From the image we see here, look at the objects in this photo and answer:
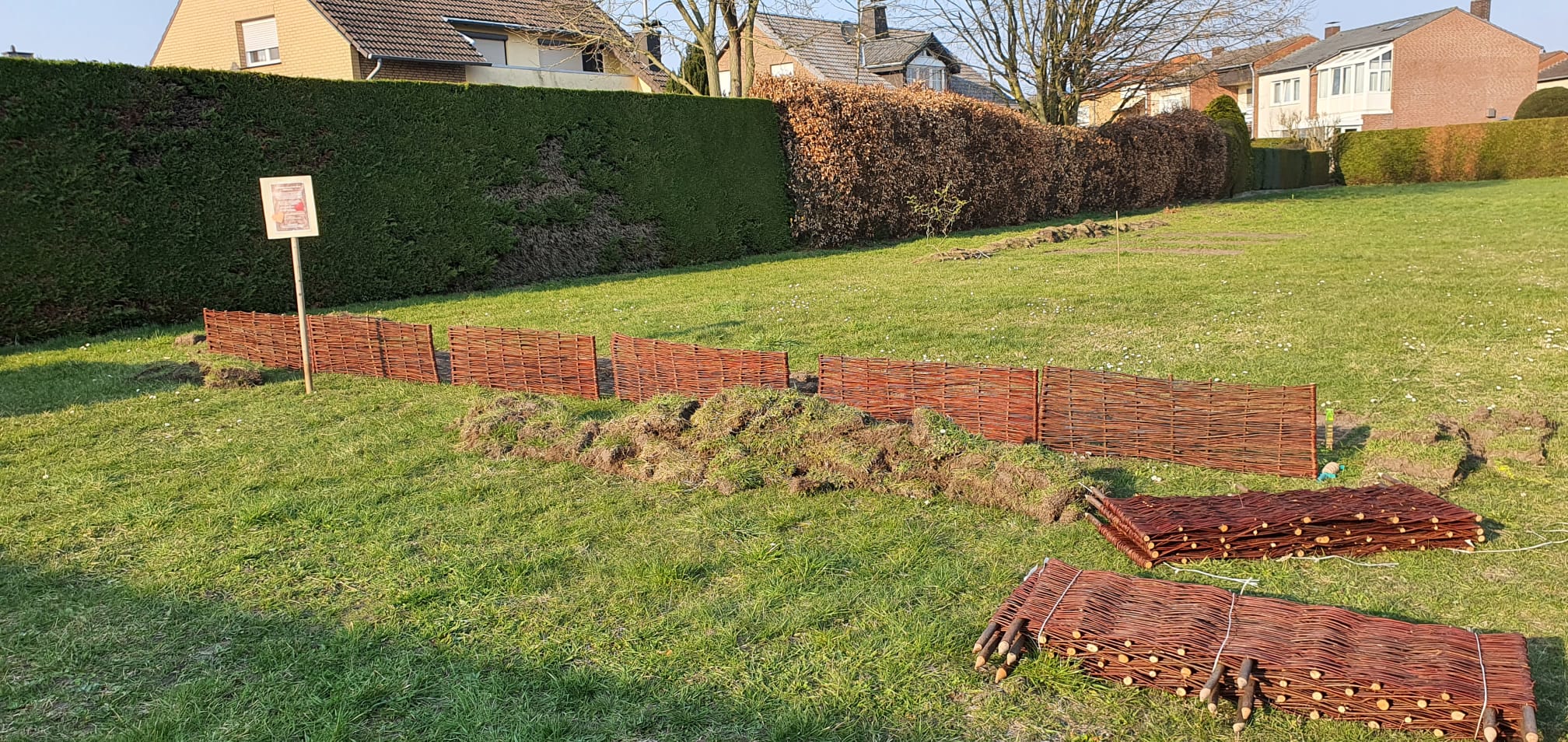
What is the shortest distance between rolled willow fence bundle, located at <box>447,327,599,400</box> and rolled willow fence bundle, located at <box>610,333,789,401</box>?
262mm

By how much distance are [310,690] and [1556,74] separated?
71667 millimetres

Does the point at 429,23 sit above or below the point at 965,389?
above

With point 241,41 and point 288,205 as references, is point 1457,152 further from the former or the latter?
point 288,205

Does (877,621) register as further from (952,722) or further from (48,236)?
(48,236)

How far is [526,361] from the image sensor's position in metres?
7.46

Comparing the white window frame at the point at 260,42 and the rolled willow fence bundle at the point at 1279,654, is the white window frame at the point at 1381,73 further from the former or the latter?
the rolled willow fence bundle at the point at 1279,654

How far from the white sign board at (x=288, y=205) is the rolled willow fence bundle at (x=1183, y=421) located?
5825 mm

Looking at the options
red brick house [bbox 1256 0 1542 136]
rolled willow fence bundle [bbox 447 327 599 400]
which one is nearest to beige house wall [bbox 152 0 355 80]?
rolled willow fence bundle [bbox 447 327 599 400]

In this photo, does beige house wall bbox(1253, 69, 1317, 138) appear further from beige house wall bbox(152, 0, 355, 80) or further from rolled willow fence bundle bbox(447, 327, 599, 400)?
rolled willow fence bundle bbox(447, 327, 599, 400)

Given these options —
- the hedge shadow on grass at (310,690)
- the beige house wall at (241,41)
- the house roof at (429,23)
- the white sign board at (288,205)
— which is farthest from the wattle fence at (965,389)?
the beige house wall at (241,41)

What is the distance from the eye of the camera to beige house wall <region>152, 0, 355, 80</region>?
74.4ft

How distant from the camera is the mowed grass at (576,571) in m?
A: 3.03

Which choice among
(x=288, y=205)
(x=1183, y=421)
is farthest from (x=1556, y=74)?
(x=288, y=205)

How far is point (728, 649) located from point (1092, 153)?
23781 millimetres
